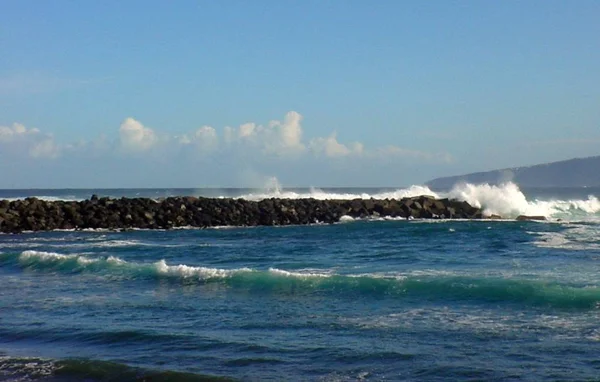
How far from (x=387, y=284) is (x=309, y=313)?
2.44m

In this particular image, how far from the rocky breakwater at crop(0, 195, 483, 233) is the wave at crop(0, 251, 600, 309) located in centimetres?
1431

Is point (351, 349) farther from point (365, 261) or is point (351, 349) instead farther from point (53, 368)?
point (365, 261)

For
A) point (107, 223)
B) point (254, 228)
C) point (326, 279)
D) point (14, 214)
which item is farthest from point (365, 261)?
point (14, 214)

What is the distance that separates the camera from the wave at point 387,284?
11.9 m

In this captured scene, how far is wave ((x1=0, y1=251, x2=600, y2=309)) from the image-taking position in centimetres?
1187

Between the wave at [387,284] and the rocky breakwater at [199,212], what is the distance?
1431 cm

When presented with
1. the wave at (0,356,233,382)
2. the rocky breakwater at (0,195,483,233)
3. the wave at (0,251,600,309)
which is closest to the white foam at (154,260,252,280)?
the wave at (0,251,600,309)

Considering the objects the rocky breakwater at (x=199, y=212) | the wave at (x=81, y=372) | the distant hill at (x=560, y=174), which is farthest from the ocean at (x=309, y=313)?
the distant hill at (x=560, y=174)

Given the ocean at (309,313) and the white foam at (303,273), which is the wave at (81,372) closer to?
the ocean at (309,313)

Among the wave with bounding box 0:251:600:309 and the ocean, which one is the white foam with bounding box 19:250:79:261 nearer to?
the ocean

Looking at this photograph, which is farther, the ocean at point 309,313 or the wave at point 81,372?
the ocean at point 309,313

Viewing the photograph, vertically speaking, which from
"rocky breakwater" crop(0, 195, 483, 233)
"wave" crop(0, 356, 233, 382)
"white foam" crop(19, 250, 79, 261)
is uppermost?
"rocky breakwater" crop(0, 195, 483, 233)

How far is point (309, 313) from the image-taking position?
37.1ft

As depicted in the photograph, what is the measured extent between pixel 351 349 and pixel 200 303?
422 cm
